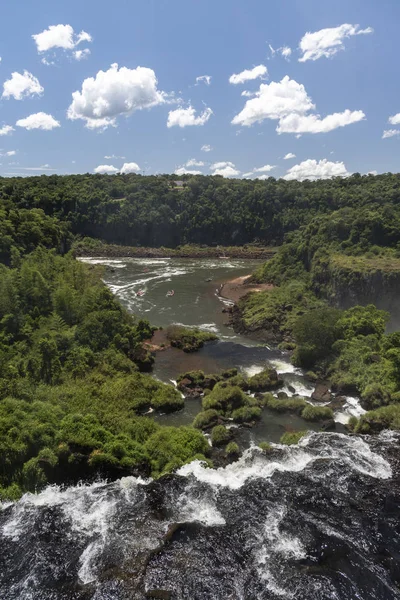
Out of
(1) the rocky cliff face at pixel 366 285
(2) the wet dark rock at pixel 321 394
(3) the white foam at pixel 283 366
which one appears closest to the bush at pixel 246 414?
(2) the wet dark rock at pixel 321 394

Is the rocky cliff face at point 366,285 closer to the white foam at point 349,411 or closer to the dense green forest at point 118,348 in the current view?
the dense green forest at point 118,348

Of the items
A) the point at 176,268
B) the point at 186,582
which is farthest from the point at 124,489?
the point at 176,268

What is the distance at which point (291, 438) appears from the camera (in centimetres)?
2831

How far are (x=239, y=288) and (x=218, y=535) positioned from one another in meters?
57.8

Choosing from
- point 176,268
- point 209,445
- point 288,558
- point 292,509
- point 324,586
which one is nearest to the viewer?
point 324,586

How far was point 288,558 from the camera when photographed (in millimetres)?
18219

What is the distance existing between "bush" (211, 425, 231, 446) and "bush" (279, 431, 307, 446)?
3.83 metres

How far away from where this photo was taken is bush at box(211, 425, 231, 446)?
28.3 meters

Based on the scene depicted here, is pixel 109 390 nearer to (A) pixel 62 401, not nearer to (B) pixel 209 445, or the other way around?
(A) pixel 62 401

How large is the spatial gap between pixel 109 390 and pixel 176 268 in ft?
221

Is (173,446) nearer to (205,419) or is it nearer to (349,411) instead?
(205,419)

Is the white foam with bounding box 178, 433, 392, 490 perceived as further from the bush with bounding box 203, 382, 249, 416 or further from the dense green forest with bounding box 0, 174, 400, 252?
the dense green forest with bounding box 0, 174, 400, 252

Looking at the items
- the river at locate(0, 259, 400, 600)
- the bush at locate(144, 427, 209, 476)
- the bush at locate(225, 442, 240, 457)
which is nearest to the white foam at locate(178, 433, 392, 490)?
the river at locate(0, 259, 400, 600)

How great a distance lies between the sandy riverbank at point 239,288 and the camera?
232 feet
